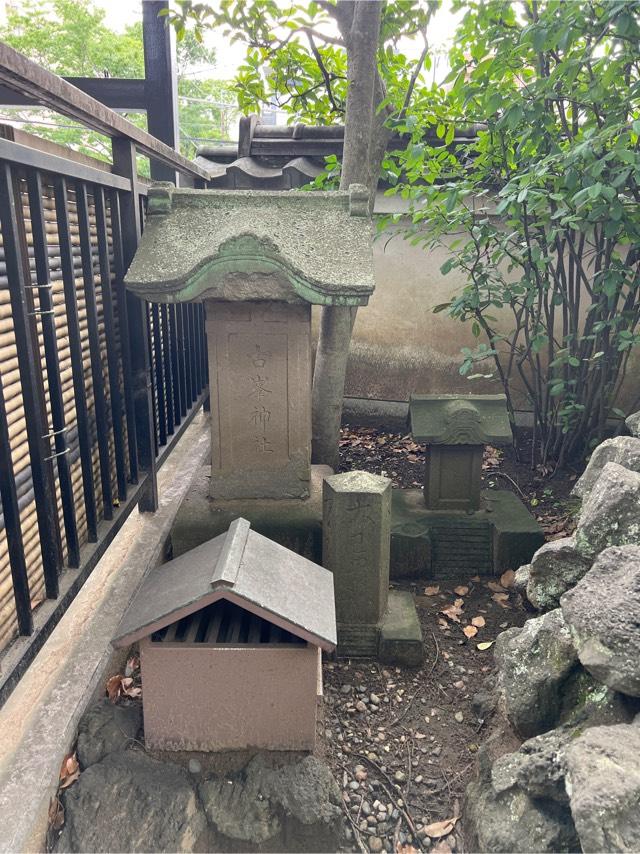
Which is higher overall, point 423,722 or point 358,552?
point 358,552

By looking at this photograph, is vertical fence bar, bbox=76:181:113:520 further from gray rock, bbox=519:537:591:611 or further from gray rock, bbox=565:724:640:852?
gray rock, bbox=565:724:640:852

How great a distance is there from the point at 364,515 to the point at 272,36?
15.1ft

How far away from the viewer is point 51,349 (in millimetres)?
2691

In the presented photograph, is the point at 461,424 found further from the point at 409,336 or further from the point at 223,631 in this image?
the point at 409,336

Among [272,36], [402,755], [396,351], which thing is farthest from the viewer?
[396,351]

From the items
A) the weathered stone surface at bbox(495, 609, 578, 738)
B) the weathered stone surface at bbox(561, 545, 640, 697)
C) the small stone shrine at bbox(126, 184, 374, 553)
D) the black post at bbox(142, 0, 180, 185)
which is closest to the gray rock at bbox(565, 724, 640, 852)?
the weathered stone surface at bbox(561, 545, 640, 697)

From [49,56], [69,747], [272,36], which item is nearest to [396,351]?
[272,36]

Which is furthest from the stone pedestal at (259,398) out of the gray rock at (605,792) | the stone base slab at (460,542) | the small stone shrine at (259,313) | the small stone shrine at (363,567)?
the gray rock at (605,792)

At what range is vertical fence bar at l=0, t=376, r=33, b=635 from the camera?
2232mm

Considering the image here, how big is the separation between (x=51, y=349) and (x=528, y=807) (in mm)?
2625

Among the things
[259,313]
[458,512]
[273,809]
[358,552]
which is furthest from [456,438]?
[273,809]

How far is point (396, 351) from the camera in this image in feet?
24.5

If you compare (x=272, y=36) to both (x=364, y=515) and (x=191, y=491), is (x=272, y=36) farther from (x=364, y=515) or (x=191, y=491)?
(x=364, y=515)

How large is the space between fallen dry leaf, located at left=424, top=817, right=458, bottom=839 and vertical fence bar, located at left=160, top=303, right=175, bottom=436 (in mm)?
3473
